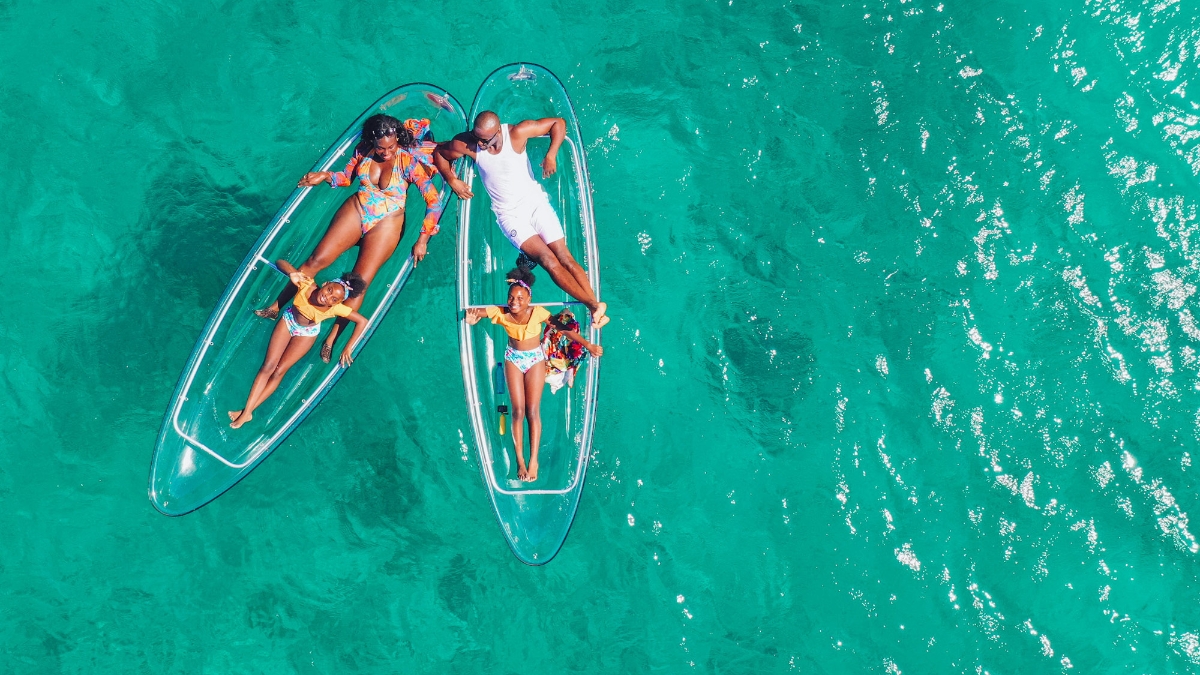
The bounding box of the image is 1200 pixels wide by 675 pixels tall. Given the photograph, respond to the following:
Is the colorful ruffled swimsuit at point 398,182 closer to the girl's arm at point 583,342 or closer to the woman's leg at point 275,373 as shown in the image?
the woman's leg at point 275,373

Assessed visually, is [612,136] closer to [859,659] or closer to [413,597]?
[413,597]

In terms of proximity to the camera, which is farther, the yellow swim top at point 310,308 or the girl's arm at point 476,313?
the girl's arm at point 476,313

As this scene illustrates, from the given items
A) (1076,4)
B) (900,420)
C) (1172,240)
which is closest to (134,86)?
(900,420)

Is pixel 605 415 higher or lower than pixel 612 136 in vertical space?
lower

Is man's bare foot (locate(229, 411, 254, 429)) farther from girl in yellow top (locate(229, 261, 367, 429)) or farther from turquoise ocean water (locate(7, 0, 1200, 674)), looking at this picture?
turquoise ocean water (locate(7, 0, 1200, 674))

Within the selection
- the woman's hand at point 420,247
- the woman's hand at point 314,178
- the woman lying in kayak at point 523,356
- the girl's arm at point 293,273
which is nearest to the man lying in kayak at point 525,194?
the woman lying in kayak at point 523,356

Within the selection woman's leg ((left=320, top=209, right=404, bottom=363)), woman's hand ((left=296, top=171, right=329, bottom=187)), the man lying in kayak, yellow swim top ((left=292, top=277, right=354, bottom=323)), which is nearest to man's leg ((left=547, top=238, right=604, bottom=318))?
the man lying in kayak
